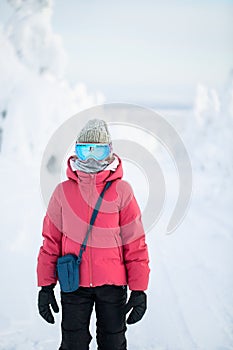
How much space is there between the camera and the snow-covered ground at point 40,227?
12.1 ft

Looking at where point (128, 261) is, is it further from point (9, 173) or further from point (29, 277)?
point (9, 173)

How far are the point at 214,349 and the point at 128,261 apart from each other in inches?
63.5

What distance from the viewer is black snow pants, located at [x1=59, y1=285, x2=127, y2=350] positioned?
96.6 inches

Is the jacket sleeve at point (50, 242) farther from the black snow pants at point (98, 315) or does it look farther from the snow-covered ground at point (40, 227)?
the snow-covered ground at point (40, 227)

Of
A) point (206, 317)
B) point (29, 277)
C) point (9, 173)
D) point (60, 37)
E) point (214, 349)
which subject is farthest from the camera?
point (60, 37)

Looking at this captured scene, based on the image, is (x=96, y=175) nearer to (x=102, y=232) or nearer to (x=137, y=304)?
(x=102, y=232)

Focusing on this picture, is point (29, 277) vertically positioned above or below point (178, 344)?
above

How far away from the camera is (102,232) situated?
2.38 m

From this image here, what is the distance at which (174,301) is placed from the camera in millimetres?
4305

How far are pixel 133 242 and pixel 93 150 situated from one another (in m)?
0.68

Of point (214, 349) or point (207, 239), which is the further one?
point (207, 239)

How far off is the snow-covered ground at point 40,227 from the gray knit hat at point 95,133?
2084 mm

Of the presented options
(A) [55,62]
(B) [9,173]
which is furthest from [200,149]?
(B) [9,173]

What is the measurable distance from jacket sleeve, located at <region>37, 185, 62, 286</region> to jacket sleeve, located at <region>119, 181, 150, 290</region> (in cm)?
45
